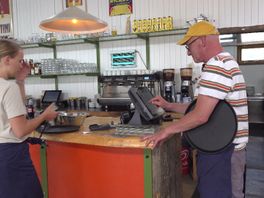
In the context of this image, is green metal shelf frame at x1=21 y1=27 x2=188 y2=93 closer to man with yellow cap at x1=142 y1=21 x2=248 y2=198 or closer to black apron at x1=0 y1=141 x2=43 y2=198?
man with yellow cap at x1=142 y1=21 x2=248 y2=198

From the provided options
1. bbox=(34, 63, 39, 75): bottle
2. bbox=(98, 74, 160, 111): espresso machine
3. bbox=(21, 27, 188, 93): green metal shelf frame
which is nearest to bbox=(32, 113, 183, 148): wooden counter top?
bbox=(98, 74, 160, 111): espresso machine

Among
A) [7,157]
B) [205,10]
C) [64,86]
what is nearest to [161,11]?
[205,10]

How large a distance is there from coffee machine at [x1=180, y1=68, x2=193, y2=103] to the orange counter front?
1.80 metres

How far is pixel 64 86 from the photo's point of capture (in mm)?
5035

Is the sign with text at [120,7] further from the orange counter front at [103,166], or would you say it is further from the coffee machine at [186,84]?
the orange counter front at [103,166]

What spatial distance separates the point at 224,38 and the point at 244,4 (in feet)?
5.09

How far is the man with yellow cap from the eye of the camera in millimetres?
1517

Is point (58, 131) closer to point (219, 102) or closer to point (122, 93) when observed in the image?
point (219, 102)

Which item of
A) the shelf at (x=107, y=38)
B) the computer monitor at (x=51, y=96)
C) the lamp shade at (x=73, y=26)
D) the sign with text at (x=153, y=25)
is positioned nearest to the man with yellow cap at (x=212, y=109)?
the lamp shade at (x=73, y=26)

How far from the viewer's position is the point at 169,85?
3.98 meters

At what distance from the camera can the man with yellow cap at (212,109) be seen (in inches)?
59.7

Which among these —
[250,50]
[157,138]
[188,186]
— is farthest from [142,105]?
[250,50]

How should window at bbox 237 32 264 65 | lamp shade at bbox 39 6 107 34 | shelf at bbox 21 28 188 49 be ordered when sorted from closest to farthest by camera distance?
lamp shade at bbox 39 6 107 34, shelf at bbox 21 28 188 49, window at bbox 237 32 264 65

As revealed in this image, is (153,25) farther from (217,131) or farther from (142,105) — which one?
(217,131)
